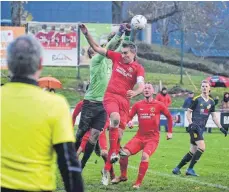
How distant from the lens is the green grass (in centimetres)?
1136

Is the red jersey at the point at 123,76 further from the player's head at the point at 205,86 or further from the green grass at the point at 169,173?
the player's head at the point at 205,86

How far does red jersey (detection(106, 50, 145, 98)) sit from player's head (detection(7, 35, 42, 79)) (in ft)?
21.8

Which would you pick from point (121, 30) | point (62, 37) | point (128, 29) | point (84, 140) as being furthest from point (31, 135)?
point (62, 37)

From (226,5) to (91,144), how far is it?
97.6ft

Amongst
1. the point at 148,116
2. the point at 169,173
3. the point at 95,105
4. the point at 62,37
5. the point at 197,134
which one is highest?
the point at 62,37

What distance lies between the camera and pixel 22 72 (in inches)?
184

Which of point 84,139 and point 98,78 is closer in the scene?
point 98,78

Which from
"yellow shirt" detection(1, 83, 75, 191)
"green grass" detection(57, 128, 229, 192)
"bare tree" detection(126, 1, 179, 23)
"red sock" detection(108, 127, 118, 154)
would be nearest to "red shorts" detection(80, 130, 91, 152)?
"green grass" detection(57, 128, 229, 192)

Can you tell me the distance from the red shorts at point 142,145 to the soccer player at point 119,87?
341mm

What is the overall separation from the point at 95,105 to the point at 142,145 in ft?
3.19

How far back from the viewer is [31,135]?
4645 mm

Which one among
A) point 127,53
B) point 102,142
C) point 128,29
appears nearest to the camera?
point 127,53

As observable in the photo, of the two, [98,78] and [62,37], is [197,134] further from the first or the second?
[62,37]

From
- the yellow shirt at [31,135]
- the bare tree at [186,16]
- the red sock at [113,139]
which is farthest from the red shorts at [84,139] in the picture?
the bare tree at [186,16]
